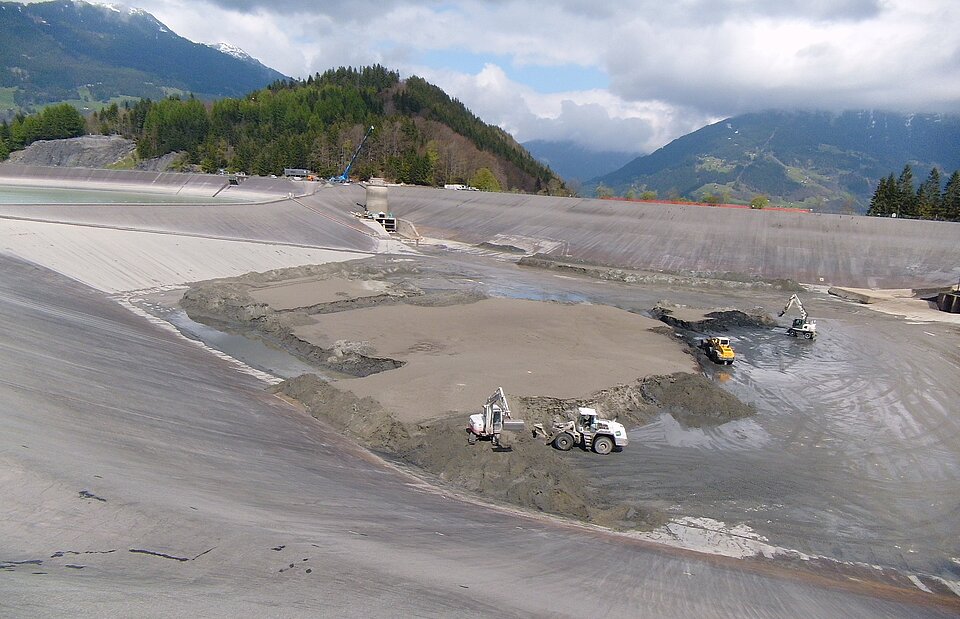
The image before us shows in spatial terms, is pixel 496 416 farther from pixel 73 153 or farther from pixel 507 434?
pixel 73 153

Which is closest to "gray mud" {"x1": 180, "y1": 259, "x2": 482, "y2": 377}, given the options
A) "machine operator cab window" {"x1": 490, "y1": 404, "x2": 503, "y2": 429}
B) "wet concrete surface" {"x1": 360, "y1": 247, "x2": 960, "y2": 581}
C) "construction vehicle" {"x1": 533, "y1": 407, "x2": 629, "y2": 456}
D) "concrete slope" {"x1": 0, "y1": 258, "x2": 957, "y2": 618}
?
"concrete slope" {"x1": 0, "y1": 258, "x2": 957, "y2": 618}

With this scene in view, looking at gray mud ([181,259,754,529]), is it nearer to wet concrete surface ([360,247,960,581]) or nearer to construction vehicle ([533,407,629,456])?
construction vehicle ([533,407,629,456])

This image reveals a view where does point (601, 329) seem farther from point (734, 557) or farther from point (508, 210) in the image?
point (508, 210)

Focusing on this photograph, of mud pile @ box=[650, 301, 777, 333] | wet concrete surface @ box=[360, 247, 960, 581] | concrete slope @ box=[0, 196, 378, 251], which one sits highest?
concrete slope @ box=[0, 196, 378, 251]

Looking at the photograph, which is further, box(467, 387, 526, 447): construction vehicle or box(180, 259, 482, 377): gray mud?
box(180, 259, 482, 377): gray mud

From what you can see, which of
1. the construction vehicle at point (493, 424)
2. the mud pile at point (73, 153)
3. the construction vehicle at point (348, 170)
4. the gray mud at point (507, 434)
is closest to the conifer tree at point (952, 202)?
the gray mud at point (507, 434)

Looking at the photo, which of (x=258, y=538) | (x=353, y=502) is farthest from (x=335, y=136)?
(x=258, y=538)

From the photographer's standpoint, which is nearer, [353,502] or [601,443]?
[353,502]
